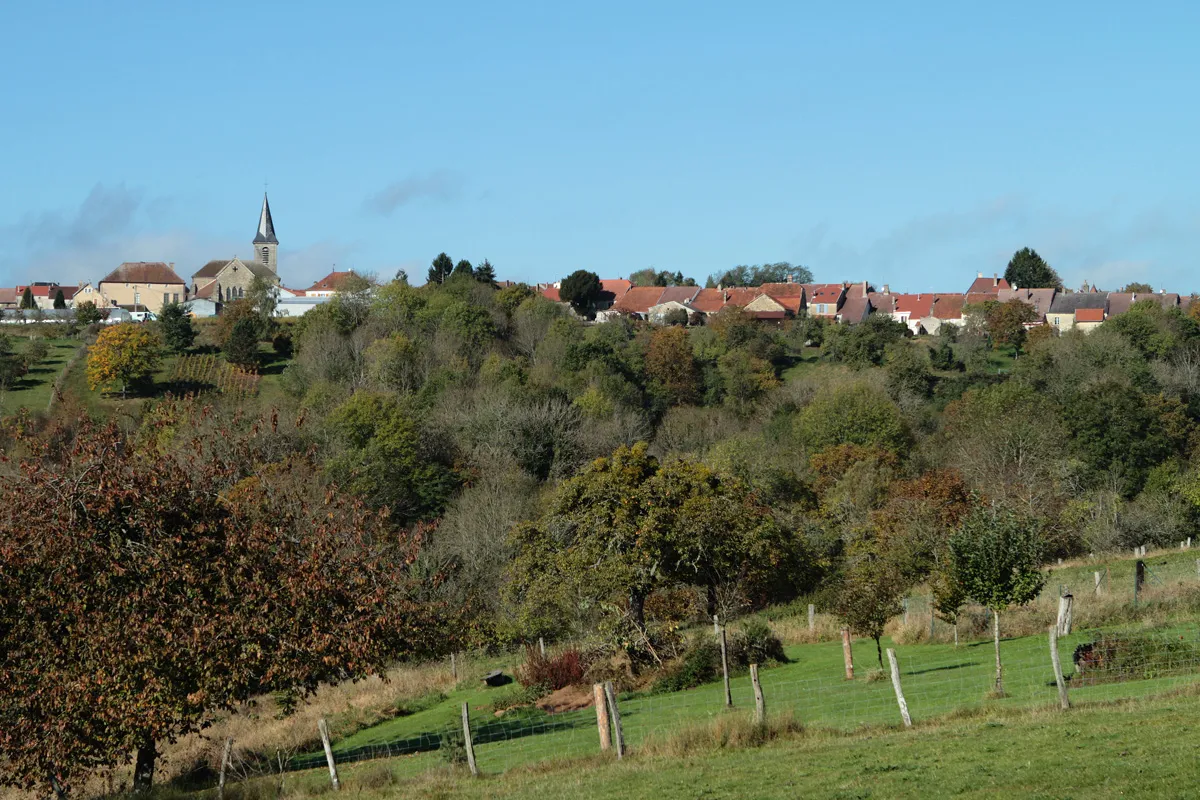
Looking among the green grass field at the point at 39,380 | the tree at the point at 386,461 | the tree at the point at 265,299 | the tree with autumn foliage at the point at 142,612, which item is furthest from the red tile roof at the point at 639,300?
the tree with autumn foliage at the point at 142,612

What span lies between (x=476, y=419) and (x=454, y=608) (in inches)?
1282

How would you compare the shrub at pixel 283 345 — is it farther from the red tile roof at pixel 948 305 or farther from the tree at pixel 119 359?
the red tile roof at pixel 948 305

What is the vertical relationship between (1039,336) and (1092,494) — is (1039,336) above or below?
above

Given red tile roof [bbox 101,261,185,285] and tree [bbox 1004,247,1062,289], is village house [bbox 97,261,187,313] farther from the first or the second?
tree [bbox 1004,247,1062,289]

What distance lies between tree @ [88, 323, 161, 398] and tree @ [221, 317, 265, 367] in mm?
6292

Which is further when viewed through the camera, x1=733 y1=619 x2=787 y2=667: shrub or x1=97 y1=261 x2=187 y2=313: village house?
x1=97 y1=261 x2=187 y2=313: village house

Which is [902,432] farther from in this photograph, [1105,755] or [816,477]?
[1105,755]

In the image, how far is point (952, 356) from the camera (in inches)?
3957

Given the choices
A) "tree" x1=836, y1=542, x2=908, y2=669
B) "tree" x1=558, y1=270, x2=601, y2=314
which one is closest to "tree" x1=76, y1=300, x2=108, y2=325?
"tree" x1=558, y1=270, x2=601, y2=314

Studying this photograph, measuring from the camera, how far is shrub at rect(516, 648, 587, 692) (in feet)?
92.7

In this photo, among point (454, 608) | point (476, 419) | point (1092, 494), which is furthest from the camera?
point (476, 419)

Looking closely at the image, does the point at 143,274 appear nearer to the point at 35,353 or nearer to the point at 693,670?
the point at 35,353

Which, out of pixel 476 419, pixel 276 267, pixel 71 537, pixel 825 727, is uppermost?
pixel 276 267

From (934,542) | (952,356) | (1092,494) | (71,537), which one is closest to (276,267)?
(952,356)
